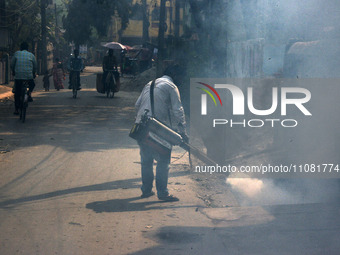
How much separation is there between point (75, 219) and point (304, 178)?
439 cm

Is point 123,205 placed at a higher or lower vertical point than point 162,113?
lower

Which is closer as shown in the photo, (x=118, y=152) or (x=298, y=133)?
(x=298, y=133)

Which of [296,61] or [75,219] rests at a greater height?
[296,61]

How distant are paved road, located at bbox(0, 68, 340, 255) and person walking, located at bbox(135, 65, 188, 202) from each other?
216mm

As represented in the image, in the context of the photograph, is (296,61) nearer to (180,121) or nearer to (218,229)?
(180,121)

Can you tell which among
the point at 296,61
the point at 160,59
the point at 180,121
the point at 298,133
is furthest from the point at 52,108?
the point at 180,121

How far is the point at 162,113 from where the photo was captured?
7.27 metres

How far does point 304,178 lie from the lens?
930cm

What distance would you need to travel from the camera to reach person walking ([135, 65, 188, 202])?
23.5ft

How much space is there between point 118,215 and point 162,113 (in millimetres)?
1462

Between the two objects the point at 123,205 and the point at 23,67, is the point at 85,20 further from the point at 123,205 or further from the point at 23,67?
the point at 123,205
